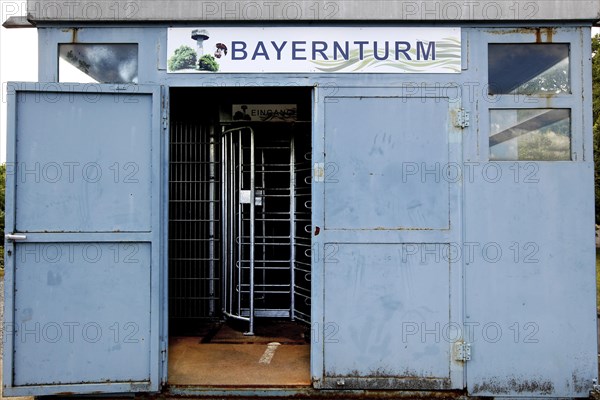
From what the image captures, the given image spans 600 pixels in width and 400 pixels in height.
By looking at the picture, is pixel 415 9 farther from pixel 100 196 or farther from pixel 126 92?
pixel 100 196

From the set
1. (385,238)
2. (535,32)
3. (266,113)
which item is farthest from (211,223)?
(535,32)

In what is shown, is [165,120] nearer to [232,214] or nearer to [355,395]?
[232,214]

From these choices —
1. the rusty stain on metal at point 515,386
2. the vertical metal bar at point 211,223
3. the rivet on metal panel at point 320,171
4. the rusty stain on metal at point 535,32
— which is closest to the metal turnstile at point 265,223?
the vertical metal bar at point 211,223

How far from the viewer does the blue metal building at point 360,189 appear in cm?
418

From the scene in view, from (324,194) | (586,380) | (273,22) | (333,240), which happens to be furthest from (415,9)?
(586,380)

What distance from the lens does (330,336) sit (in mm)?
4266

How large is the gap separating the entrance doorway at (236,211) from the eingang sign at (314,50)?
1909 millimetres

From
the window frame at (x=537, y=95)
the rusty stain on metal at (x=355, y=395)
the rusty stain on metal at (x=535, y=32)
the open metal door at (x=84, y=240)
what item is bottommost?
the rusty stain on metal at (x=355, y=395)

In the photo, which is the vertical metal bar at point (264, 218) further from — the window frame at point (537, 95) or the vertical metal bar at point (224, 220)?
the window frame at point (537, 95)

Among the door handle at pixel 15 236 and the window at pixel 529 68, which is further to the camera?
the window at pixel 529 68

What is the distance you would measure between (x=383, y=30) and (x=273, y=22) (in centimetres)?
96

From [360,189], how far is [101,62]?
253cm

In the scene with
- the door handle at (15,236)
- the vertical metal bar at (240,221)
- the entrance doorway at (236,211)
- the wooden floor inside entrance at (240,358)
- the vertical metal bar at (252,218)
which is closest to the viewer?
the door handle at (15,236)

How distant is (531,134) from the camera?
14.1ft
